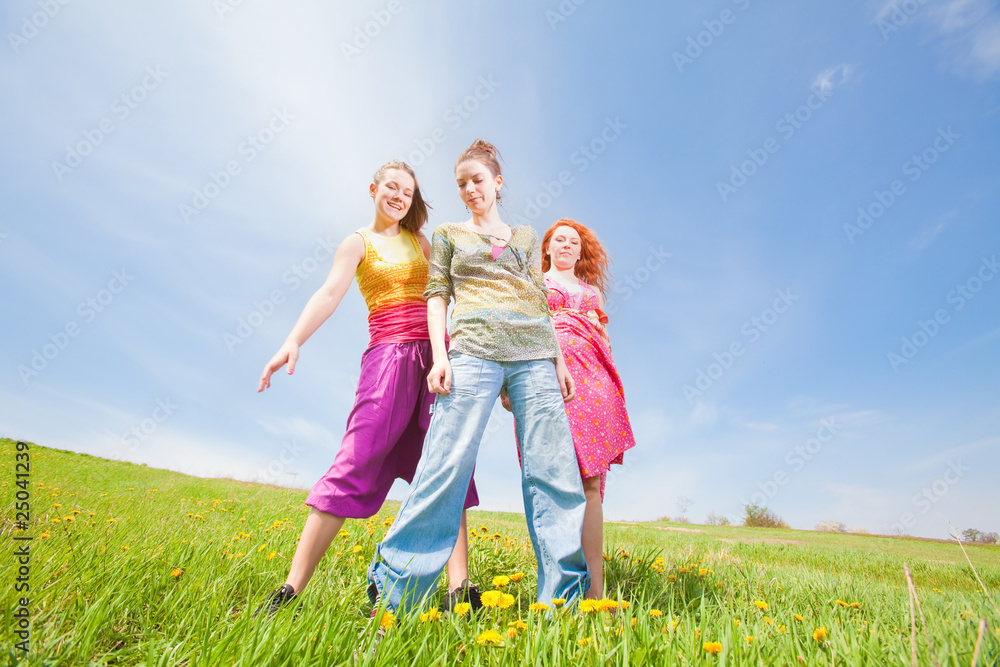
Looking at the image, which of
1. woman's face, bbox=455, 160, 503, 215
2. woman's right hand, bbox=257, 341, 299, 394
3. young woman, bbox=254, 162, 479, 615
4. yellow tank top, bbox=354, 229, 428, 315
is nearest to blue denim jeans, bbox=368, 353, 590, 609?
young woman, bbox=254, 162, 479, 615

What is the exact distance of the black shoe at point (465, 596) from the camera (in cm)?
251

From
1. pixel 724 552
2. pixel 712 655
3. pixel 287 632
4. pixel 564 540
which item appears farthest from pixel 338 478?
pixel 724 552

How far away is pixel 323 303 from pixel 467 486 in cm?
130

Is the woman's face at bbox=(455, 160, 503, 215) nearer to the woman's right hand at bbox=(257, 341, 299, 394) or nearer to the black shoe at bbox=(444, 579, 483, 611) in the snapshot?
the woman's right hand at bbox=(257, 341, 299, 394)

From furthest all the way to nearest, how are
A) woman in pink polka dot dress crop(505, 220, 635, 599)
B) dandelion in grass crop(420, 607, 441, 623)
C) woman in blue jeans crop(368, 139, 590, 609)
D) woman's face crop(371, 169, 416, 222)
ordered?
1. woman's face crop(371, 169, 416, 222)
2. woman in pink polka dot dress crop(505, 220, 635, 599)
3. woman in blue jeans crop(368, 139, 590, 609)
4. dandelion in grass crop(420, 607, 441, 623)

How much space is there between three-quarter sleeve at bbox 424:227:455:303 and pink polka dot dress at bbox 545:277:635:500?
33.8 inches

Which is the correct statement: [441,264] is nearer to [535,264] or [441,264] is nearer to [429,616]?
[535,264]

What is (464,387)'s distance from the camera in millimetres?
2424

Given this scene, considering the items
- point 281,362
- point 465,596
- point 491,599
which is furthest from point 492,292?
point 465,596

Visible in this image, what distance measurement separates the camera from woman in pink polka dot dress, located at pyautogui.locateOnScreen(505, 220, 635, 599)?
2.85 metres

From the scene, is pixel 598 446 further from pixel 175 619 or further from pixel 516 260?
pixel 175 619

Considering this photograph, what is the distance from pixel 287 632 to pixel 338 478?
972mm

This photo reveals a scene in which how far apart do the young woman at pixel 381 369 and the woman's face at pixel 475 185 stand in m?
0.41

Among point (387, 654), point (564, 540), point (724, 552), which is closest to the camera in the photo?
point (387, 654)
